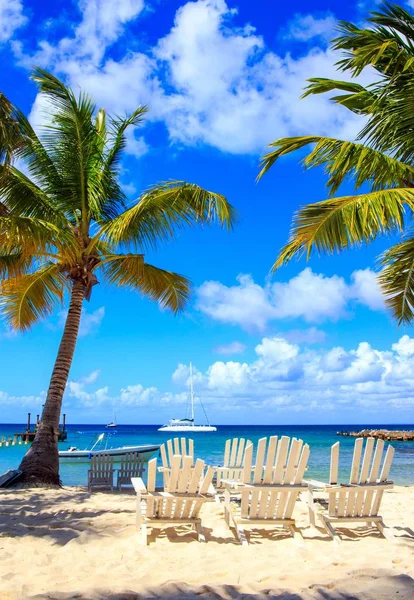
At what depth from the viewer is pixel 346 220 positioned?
25.7 feet

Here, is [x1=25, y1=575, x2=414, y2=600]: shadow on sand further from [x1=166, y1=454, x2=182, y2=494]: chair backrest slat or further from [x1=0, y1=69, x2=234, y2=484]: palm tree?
[x1=0, y1=69, x2=234, y2=484]: palm tree

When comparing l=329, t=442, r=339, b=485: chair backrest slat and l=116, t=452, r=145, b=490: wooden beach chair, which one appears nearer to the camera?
l=329, t=442, r=339, b=485: chair backrest slat

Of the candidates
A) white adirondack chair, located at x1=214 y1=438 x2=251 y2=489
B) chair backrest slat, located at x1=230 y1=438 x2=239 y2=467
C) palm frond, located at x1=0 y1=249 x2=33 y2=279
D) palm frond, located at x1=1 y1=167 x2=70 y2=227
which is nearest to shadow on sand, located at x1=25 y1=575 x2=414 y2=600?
white adirondack chair, located at x1=214 y1=438 x2=251 y2=489

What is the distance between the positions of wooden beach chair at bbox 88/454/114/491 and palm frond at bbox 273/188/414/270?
502 cm

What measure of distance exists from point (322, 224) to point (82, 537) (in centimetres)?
526

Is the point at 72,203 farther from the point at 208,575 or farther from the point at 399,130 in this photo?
the point at 208,575

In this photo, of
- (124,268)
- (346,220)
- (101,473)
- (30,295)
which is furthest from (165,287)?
(346,220)

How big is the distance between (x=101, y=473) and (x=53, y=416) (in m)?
1.50

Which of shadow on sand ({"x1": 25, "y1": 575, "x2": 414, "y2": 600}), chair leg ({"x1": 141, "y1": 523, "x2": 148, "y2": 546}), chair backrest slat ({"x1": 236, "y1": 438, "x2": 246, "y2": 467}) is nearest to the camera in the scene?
shadow on sand ({"x1": 25, "y1": 575, "x2": 414, "y2": 600})

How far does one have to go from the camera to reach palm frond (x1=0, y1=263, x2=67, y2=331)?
40.2ft

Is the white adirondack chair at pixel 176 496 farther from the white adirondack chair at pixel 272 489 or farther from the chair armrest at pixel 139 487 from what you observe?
the white adirondack chair at pixel 272 489

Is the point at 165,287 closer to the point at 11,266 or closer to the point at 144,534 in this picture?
the point at 11,266

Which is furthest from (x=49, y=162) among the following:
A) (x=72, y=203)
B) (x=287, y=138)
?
(x=287, y=138)

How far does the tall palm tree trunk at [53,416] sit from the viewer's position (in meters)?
10.1
